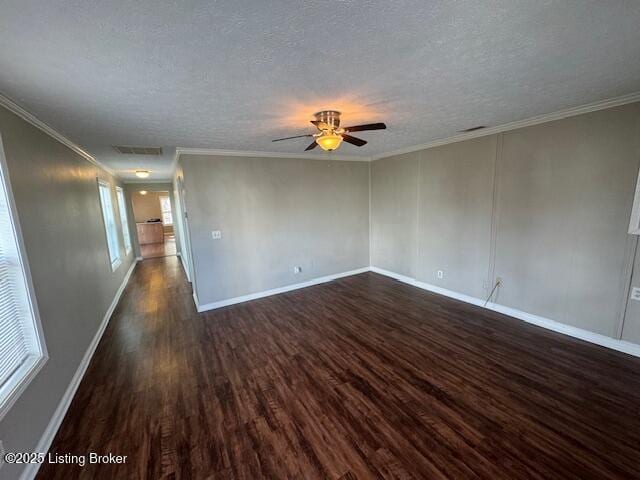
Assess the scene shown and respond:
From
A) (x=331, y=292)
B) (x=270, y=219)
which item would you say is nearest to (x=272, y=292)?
(x=331, y=292)

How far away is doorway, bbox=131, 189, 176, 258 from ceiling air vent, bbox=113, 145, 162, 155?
4.62 meters

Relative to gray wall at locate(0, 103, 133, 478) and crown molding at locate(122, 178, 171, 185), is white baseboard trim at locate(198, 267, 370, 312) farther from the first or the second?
crown molding at locate(122, 178, 171, 185)

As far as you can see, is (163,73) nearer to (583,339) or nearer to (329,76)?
(329,76)

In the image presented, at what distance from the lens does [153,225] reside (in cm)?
1021

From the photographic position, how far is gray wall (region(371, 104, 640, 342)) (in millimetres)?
2600

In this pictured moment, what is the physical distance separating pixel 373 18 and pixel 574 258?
11.0 feet

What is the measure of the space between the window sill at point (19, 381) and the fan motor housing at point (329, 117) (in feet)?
9.66

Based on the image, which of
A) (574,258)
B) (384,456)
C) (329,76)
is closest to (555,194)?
(574,258)

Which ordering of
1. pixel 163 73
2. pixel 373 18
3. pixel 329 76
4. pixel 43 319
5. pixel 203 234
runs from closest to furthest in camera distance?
pixel 373 18 < pixel 163 73 < pixel 329 76 < pixel 43 319 < pixel 203 234

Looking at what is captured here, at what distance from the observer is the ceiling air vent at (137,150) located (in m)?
3.71

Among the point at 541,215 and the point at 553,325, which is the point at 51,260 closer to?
the point at 541,215

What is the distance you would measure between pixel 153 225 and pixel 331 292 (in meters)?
8.93

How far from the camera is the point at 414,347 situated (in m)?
2.89

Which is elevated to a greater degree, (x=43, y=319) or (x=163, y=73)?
(x=163, y=73)
